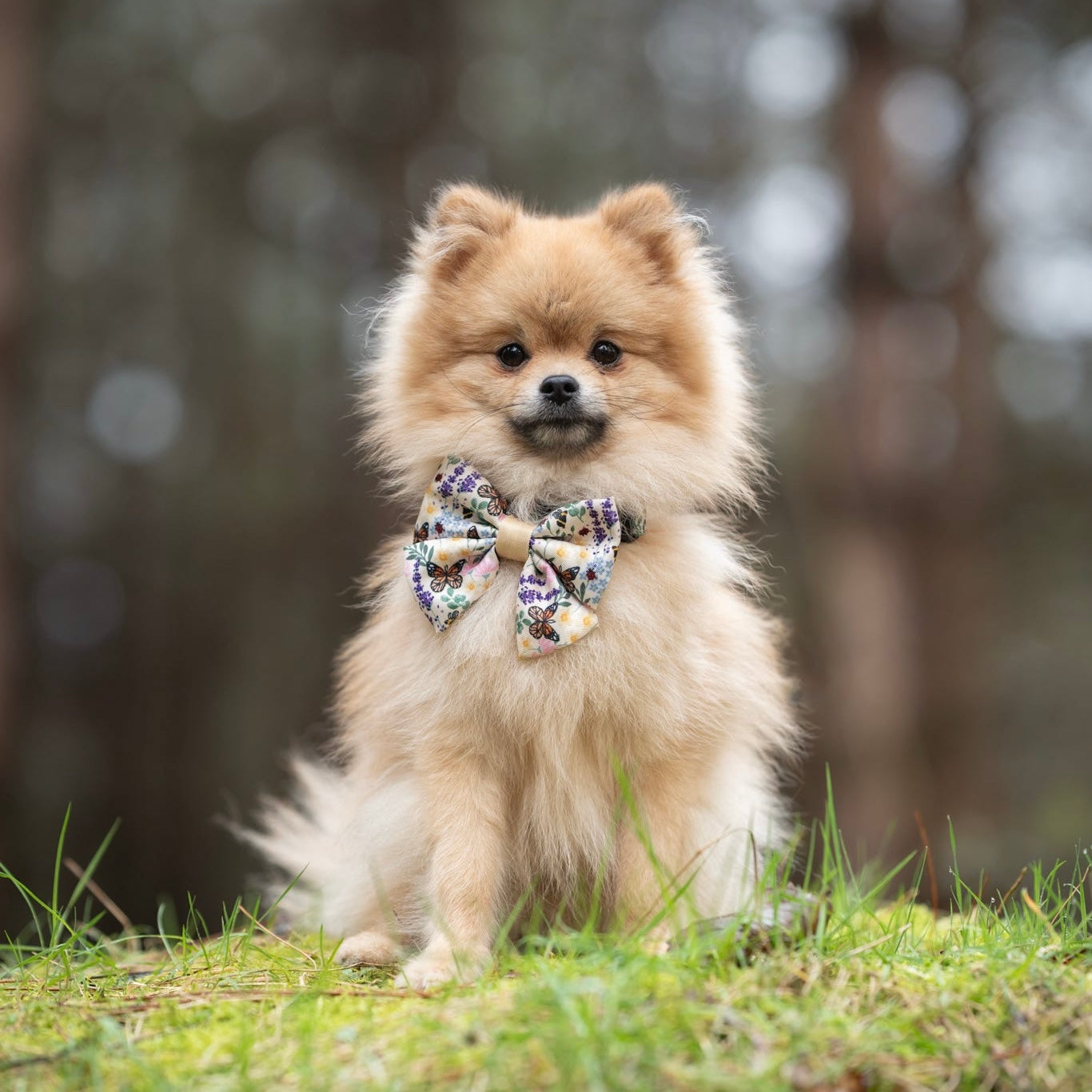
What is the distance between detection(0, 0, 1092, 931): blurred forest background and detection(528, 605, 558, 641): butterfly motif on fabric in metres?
3.32

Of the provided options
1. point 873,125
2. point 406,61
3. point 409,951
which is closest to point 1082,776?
point 873,125

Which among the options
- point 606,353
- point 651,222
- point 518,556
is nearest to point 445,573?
point 518,556

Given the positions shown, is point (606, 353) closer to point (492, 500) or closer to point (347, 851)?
point (492, 500)

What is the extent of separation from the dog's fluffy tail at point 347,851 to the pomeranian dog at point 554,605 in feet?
0.05

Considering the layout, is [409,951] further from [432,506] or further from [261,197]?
[261,197]

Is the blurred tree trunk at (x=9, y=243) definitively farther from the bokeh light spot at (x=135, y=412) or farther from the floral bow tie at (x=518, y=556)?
the floral bow tie at (x=518, y=556)

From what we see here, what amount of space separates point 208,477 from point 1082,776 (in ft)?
32.2

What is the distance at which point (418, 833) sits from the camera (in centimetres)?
326

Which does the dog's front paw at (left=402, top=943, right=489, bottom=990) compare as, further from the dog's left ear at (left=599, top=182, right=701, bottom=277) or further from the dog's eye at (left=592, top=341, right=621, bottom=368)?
the dog's left ear at (left=599, top=182, right=701, bottom=277)

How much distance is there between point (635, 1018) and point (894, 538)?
6116mm

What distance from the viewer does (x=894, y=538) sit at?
25.3ft

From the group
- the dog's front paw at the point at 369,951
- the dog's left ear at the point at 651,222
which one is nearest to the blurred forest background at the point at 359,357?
the dog's left ear at the point at 651,222

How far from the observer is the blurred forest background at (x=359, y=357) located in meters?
7.96

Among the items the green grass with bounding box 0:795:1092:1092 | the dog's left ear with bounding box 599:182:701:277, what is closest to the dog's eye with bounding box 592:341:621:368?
the dog's left ear with bounding box 599:182:701:277
